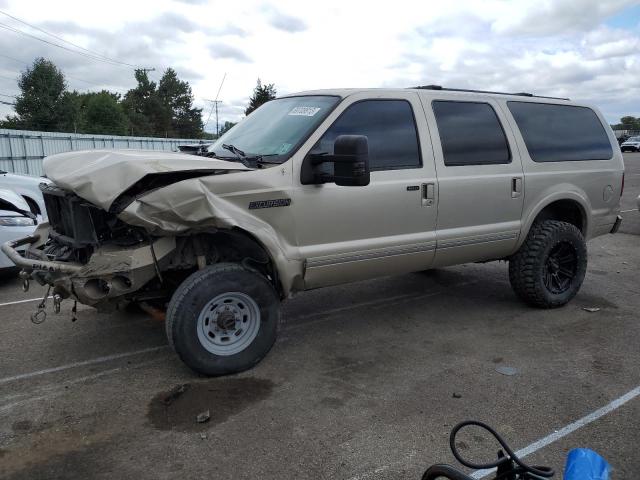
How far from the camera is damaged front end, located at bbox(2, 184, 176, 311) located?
3473 millimetres

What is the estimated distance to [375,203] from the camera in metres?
4.18

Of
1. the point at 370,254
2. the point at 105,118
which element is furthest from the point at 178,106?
the point at 370,254

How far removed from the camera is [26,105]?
2116 inches

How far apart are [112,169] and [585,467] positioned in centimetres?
305

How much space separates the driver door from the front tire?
447 millimetres

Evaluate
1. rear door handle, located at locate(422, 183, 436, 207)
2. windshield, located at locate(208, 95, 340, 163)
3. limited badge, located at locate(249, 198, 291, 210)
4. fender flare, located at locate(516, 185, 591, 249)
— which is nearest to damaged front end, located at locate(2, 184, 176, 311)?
limited badge, located at locate(249, 198, 291, 210)

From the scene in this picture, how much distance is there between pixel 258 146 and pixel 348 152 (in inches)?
40.5

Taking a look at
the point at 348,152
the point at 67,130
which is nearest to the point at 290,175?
the point at 348,152

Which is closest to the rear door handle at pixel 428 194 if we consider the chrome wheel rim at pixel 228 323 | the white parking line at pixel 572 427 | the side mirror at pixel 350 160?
the side mirror at pixel 350 160

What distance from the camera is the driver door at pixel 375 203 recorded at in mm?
3986

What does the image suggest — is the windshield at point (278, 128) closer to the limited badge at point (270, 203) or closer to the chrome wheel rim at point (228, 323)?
the limited badge at point (270, 203)

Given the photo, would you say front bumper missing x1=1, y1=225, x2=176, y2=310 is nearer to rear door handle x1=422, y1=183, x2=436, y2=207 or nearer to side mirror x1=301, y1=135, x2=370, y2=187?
side mirror x1=301, y1=135, x2=370, y2=187

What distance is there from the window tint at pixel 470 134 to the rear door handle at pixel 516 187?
0.19 m

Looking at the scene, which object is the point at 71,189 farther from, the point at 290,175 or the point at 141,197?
the point at 290,175
